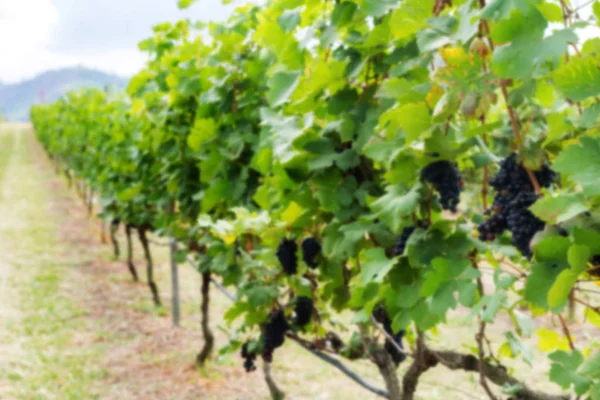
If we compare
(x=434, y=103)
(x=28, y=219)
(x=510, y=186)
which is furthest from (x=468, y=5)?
(x=28, y=219)

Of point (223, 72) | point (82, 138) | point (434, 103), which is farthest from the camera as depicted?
point (82, 138)

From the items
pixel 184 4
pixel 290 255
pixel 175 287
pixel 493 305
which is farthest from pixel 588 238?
pixel 175 287

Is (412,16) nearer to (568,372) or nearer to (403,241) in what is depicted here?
(403,241)

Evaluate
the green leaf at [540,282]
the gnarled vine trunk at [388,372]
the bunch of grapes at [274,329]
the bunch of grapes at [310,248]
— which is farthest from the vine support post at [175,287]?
the green leaf at [540,282]

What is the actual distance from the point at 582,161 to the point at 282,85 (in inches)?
51.5

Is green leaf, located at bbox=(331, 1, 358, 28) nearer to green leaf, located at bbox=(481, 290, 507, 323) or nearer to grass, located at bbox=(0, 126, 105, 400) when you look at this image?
green leaf, located at bbox=(481, 290, 507, 323)

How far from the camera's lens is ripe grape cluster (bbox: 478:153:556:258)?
3.84 feet

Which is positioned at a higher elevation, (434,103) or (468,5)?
(468,5)

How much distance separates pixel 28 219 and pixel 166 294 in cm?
881

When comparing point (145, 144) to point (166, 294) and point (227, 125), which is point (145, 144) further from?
point (166, 294)

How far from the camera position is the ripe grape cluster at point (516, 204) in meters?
1.17

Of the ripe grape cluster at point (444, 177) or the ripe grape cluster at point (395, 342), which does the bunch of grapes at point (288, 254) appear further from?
the ripe grape cluster at point (444, 177)

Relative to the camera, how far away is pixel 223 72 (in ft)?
12.7

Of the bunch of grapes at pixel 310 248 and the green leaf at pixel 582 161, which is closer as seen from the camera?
the green leaf at pixel 582 161
